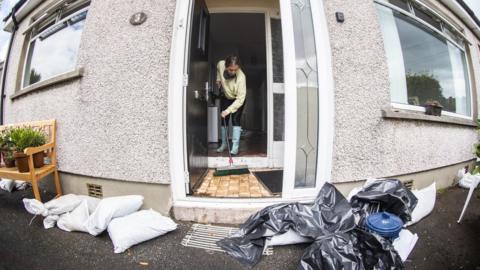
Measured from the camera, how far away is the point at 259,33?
231 inches

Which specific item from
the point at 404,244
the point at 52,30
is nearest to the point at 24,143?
the point at 52,30

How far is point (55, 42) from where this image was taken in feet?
13.7

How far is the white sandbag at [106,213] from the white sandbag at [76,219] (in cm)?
11

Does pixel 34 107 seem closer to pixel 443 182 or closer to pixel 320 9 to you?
pixel 320 9

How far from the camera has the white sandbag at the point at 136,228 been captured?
1879 millimetres

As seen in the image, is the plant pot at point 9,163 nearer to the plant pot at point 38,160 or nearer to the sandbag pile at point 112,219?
the plant pot at point 38,160


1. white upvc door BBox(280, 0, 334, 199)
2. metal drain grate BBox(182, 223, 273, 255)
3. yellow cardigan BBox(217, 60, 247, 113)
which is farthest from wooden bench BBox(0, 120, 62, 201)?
white upvc door BBox(280, 0, 334, 199)

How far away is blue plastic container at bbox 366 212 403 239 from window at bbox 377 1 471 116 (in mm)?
2256

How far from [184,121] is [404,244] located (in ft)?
8.51

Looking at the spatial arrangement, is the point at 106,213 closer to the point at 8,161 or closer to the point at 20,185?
the point at 8,161

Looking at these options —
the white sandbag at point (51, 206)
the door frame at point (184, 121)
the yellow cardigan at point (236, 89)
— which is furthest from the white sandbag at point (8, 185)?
the yellow cardigan at point (236, 89)

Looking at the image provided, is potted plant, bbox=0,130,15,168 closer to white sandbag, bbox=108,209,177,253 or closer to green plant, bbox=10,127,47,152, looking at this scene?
green plant, bbox=10,127,47,152

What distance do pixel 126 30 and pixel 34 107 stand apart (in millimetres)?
2473

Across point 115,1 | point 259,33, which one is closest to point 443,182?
point 259,33
